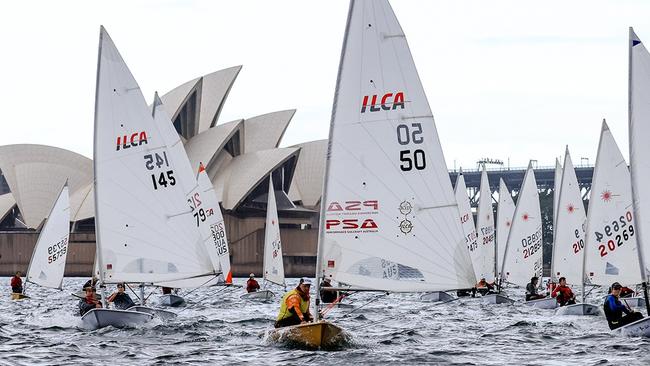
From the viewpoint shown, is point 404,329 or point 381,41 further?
point 404,329

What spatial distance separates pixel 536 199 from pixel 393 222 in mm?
29107

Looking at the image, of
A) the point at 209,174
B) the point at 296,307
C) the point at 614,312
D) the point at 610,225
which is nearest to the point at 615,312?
the point at 614,312

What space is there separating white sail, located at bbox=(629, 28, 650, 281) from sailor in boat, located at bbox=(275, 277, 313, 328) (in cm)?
605

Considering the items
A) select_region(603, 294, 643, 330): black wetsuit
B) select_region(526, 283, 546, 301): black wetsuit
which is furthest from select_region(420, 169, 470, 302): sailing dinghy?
select_region(603, 294, 643, 330): black wetsuit

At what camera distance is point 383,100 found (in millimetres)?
19016

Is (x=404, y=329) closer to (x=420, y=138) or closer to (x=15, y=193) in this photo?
(x=420, y=138)

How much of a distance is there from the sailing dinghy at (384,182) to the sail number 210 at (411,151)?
0.05 ft

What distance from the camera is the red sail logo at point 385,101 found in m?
19.0

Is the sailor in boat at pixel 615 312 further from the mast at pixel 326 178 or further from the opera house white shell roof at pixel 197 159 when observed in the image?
the opera house white shell roof at pixel 197 159

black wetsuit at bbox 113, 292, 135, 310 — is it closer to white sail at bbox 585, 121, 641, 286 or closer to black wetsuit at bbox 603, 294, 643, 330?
black wetsuit at bbox 603, 294, 643, 330

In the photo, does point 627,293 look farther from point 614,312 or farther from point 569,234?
point 614,312

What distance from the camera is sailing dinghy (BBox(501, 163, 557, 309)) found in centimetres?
4597

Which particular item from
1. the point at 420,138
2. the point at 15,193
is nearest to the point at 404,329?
the point at 420,138

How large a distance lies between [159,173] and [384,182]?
28.0 feet
